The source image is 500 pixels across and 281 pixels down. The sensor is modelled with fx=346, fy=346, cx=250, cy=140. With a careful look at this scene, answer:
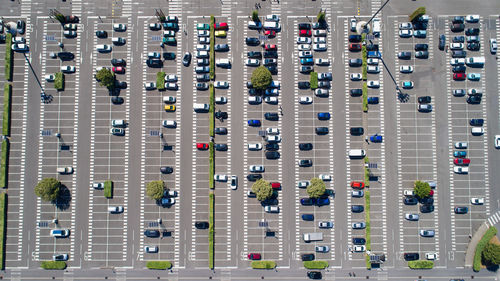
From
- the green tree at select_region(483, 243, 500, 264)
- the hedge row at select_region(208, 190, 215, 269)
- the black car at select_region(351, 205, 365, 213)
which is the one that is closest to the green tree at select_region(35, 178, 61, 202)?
the hedge row at select_region(208, 190, 215, 269)

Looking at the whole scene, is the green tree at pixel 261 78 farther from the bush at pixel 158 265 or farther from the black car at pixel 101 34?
the bush at pixel 158 265

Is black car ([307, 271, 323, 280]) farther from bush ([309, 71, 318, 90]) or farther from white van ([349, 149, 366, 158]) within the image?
bush ([309, 71, 318, 90])

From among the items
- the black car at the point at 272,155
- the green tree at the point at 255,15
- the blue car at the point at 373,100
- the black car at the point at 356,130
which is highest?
the green tree at the point at 255,15

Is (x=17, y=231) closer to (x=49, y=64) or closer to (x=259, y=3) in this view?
(x=49, y=64)

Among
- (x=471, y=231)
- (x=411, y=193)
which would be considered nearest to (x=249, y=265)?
(x=411, y=193)

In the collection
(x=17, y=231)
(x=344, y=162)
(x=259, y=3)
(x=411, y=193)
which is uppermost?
(x=259, y=3)

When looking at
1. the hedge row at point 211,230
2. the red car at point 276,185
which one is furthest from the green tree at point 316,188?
the hedge row at point 211,230
